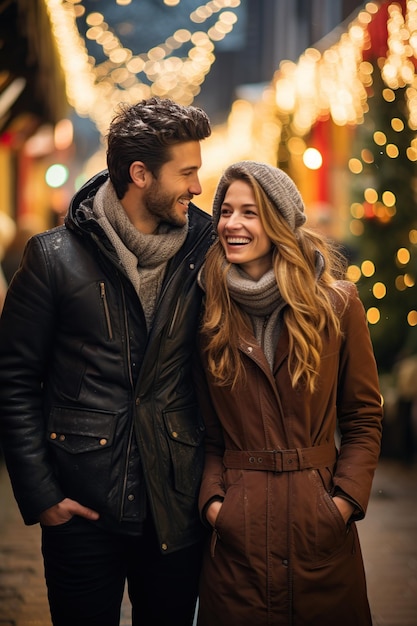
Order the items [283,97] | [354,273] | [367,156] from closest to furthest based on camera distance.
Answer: [367,156] < [354,273] < [283,97]

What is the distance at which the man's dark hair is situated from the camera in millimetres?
3133

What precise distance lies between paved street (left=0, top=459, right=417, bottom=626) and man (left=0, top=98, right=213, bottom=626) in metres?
1.75

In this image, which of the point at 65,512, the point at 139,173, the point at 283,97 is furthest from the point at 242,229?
the point at 283,97

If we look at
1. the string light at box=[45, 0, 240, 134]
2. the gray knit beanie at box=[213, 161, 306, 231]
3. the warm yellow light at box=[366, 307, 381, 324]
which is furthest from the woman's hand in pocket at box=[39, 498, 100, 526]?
the string light at box=[45, 0, 240, 134]

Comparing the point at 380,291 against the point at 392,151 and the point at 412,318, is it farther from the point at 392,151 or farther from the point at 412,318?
the point at 392,151

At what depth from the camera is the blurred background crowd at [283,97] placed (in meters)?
8.15

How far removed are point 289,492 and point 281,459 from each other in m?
0.12

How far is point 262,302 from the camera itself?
3057mm

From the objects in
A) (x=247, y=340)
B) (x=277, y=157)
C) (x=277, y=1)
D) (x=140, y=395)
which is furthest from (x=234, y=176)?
(x=277, y=1)

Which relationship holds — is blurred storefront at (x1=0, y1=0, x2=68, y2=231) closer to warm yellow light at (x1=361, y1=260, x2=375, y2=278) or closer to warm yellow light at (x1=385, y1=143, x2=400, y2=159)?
warm yellow light at (x1=385, y1=143, x2=400, y2=159)

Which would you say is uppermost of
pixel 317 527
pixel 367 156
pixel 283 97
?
pixel 283 97

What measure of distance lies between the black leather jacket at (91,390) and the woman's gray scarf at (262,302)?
0.83 feet

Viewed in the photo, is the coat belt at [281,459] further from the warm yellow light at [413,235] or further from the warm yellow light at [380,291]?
the warm yellow light at [413,235]

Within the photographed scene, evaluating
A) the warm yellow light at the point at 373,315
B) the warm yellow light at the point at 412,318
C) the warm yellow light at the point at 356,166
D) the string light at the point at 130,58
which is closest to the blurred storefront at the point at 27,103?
the string light at the point at 130,58
